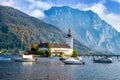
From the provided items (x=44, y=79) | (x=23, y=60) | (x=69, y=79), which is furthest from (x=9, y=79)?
(x=23, y=60)

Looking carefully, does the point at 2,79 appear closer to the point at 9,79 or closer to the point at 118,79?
the point at 9,79

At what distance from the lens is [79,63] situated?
141000mm

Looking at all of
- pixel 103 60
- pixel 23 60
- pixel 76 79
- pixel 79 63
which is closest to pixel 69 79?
pixel 76 79

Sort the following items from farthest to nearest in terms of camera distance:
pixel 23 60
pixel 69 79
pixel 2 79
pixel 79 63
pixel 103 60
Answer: pixel 103 60
pixel 23 60
pixel 79 63
pixel 69 79
pixel 2 79

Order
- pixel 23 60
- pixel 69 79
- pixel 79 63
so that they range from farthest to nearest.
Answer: pixel 23 60 → pixel 79 63 → pixel 69 79

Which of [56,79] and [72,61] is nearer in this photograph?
[56,79]

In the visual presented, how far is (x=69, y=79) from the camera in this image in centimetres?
6931

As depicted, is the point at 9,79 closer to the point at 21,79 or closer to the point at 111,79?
the point at 21,79

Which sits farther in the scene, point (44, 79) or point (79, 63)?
point (79, 63)

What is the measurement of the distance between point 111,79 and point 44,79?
Result: 601 inches

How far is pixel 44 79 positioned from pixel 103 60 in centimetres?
11228

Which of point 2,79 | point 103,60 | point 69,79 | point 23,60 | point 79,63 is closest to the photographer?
point 2,79

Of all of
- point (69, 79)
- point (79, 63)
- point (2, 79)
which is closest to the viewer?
point (2, 79)

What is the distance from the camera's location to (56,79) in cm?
6762
